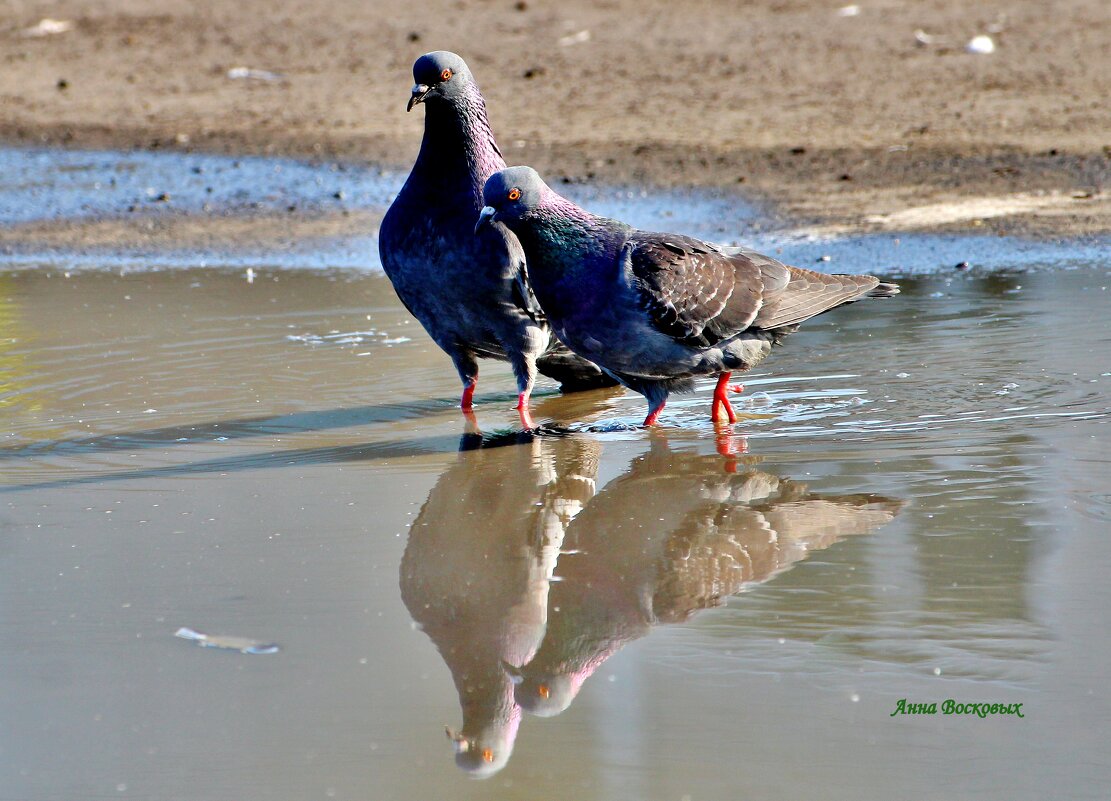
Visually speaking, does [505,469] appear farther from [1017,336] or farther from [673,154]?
[673,154]

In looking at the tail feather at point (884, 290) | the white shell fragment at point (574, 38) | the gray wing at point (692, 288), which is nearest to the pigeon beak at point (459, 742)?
the gray wing at point (692, 288)

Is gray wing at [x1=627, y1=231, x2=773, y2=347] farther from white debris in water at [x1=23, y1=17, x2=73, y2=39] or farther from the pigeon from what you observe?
white debris in water at [x1=23, y1=17, x2=73, y2=39]

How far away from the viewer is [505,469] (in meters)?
5.07

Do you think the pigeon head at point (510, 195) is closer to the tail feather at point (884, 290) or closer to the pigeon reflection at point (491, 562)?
the pigeon reflection at point (491, 562)

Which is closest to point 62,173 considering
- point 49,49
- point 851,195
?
point 49,49

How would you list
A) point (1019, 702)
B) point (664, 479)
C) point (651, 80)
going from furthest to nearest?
point (651, 80) → point (664, 479) → point (1019, 702)

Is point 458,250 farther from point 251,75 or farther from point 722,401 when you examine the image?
point 251,75

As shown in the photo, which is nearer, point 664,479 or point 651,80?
point 664,479

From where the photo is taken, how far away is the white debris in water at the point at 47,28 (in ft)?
47.7

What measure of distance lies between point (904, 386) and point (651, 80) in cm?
747

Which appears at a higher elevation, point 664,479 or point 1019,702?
point 1019,702

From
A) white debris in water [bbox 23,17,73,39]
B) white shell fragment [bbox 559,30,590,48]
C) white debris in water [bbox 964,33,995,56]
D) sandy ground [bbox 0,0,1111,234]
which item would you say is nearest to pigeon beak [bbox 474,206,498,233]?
sandy ground [bbox 0,0,1111,234]

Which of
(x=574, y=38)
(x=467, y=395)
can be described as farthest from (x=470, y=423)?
(x=574, y=38)

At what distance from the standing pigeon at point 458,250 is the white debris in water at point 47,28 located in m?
10.1
